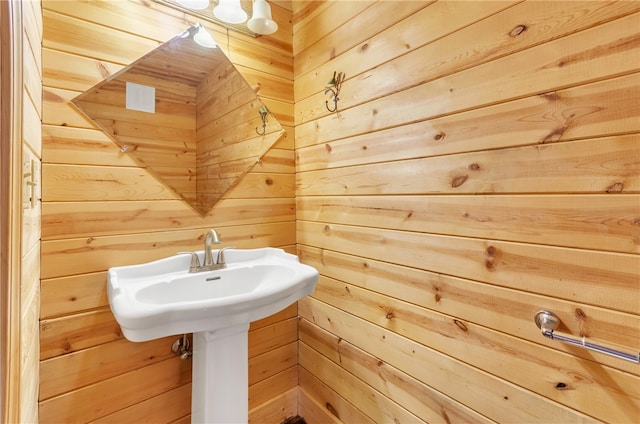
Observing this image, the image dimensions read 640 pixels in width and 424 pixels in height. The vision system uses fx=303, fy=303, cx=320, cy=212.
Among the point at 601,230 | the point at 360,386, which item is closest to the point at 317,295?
the point at 360,386

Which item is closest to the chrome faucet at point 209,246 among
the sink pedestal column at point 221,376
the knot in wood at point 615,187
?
the sink pedestal column at point 221,376

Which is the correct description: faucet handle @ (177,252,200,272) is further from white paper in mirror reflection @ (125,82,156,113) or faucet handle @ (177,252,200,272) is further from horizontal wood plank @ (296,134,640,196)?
horizontal wood plank @ (296,134,640,196)

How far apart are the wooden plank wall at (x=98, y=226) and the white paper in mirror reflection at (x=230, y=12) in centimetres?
7

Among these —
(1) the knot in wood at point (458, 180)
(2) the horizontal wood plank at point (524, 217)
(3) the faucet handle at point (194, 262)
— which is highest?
(1) the knot in wood at point (458, 180)

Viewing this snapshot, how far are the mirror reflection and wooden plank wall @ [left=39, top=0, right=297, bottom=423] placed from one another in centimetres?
4

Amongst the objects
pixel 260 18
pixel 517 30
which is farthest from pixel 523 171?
pixel 260 18

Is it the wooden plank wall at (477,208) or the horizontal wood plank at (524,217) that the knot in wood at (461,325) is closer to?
the wooden plank wall at (477,208)

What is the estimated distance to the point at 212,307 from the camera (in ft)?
2.79

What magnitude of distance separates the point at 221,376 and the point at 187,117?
3.54 feet

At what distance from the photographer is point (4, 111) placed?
48cm

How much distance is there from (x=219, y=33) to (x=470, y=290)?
4.92 ft

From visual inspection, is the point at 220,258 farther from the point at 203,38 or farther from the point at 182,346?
the point at 203,38

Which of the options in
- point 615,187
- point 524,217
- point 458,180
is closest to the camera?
point 615,187

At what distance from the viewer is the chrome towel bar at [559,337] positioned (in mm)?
627
